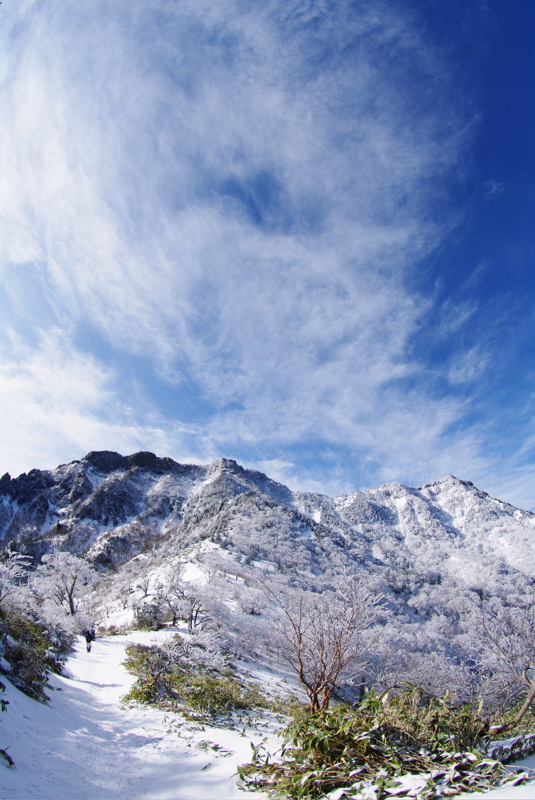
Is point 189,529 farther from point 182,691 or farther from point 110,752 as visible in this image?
point 110,752

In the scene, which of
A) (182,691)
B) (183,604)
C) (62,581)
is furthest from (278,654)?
(62,581)

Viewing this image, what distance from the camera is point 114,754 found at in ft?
21.2

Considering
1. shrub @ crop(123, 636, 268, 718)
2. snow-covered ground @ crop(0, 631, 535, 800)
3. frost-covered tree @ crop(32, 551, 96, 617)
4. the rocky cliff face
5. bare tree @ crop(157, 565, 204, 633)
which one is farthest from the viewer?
the rocky cliff face

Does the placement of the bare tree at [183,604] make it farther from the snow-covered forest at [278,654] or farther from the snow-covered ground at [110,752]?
the snow-covered ground at [110,752]

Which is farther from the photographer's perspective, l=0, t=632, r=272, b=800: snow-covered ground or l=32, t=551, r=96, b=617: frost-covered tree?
l=32, t=551, r=96, b=617: frost-covered tree

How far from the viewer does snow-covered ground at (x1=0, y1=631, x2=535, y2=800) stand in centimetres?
440

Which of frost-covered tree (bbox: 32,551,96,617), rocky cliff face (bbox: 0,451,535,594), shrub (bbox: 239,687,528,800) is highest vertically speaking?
rocky cliff face (bbox: 0,451,535,594)

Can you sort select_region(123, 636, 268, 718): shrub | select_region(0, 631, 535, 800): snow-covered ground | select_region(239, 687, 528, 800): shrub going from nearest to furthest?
1. select_region(239, 687, 528, 800): shrub
2. select_region(0, 631, 535, 800): snow-covered ground
3. select_region(123, 636, 268, 718): shrub

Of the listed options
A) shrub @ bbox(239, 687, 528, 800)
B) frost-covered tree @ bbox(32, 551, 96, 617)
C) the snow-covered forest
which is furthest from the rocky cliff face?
shrub @ bbox(239, 687, 528, 800)

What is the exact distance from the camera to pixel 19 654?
30.8ft

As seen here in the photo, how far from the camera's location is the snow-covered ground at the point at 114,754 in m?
4.40

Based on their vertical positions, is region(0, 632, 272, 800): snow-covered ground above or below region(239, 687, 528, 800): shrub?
below

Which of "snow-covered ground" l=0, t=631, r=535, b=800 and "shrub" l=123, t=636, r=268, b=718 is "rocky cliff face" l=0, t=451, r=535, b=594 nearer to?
"shrub" l=123, t=636, r=268, b=718

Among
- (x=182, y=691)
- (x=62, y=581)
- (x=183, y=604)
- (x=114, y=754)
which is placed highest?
(x=114, y=754)
